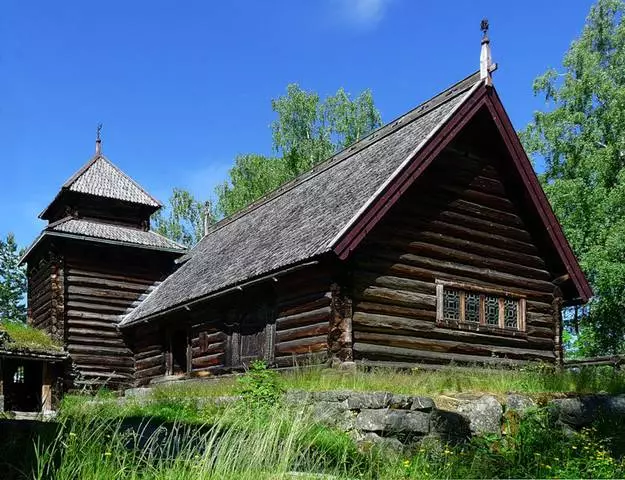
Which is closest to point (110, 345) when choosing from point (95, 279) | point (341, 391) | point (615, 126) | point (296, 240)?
point (95, 279)

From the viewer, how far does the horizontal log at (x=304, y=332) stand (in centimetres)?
1631

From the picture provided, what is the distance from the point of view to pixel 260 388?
13.1 metres

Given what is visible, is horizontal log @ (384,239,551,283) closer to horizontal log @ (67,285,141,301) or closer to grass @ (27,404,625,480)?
grass @ (27,404,625,480)

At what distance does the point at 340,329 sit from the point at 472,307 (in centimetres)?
412

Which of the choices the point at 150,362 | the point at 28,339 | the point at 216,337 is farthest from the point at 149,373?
the point at 216,337

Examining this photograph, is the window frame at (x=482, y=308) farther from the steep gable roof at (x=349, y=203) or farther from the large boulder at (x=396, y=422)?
the large boulder at (x=396, y=422)

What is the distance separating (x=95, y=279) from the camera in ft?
85.6

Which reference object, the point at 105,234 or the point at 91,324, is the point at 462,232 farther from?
the point at 91,324

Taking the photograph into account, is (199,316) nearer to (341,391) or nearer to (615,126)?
(341,391)

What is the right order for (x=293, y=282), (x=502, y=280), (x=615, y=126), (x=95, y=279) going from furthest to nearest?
(x=615, y=126)
(x=95, y=279)
(x=502, y=280)
(x=293, y=282)

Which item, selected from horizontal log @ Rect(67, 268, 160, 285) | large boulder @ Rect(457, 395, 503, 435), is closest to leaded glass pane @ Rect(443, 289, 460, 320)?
large boulder @ Rect(457, 395, 503, 435)

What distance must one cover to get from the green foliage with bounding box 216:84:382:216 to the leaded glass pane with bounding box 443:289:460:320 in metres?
28.6

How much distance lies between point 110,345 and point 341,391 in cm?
1577

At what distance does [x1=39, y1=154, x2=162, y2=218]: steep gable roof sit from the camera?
2747 centimetres
